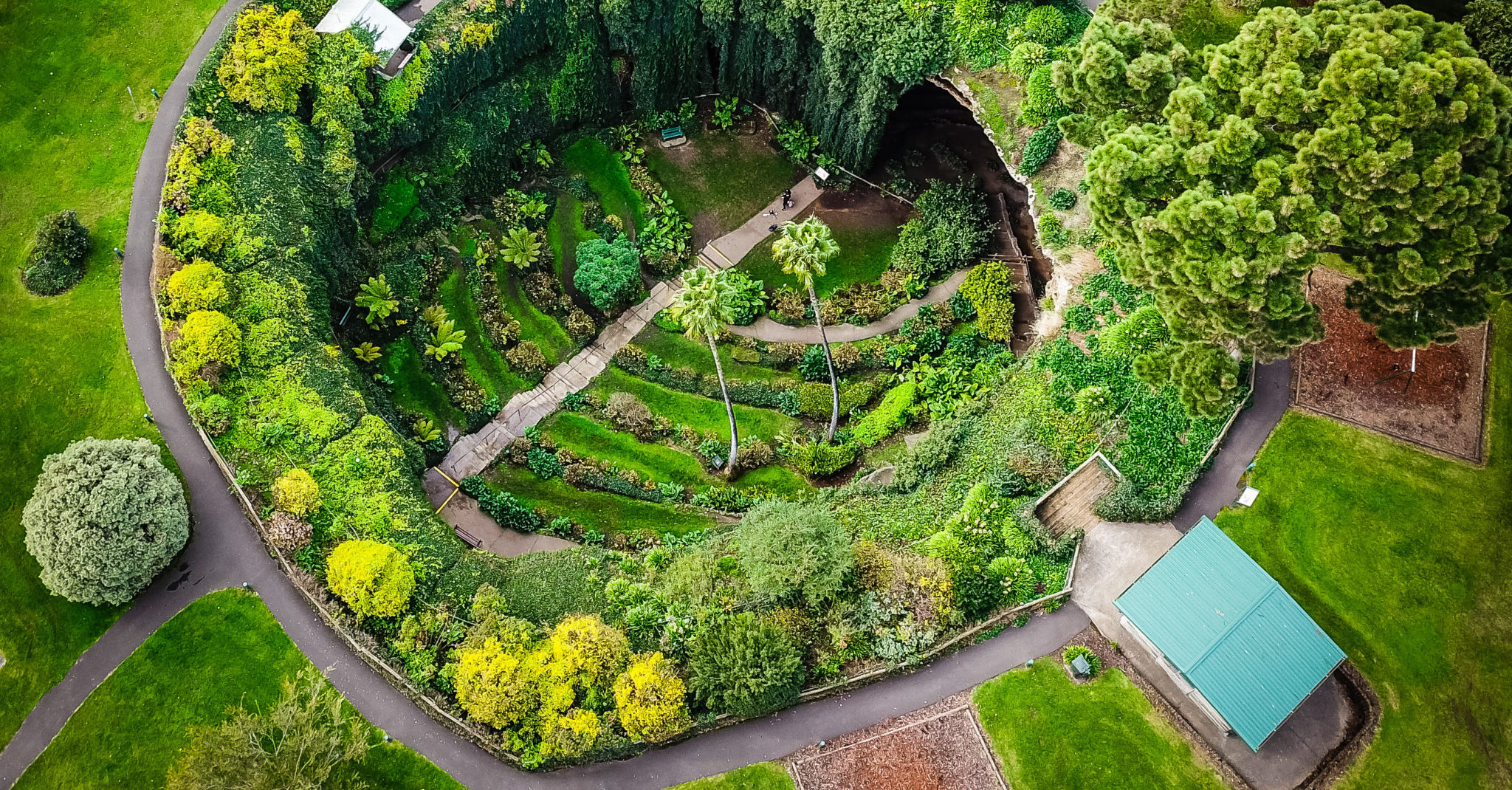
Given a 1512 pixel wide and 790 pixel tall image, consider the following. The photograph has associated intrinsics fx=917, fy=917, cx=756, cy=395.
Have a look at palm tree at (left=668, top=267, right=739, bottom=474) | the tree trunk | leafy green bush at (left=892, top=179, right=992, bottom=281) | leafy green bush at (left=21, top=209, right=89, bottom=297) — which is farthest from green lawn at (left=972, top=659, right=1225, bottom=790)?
leafy green bush at (left=21, top=209, right=89, bottom=297)

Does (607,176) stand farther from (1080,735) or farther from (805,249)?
(1080,735)

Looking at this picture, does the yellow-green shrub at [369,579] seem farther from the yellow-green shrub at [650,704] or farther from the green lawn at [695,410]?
the green lawn at [695,410]

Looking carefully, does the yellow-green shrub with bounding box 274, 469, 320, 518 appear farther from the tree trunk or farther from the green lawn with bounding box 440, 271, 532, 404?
A: the tree trunk

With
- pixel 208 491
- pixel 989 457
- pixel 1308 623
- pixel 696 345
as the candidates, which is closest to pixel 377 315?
pixel 208 491

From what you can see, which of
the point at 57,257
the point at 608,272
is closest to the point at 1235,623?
the point at 608,272

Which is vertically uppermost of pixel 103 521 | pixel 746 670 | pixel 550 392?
pixel 103 521

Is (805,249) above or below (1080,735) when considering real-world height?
above

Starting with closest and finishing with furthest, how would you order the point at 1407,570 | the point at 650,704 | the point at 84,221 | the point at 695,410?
the point at 650,704 → the point at 1407,570 → the point at 84,221 → the point at 695,410

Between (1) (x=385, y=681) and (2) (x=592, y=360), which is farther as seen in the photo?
(2) (x=592, y=360)
